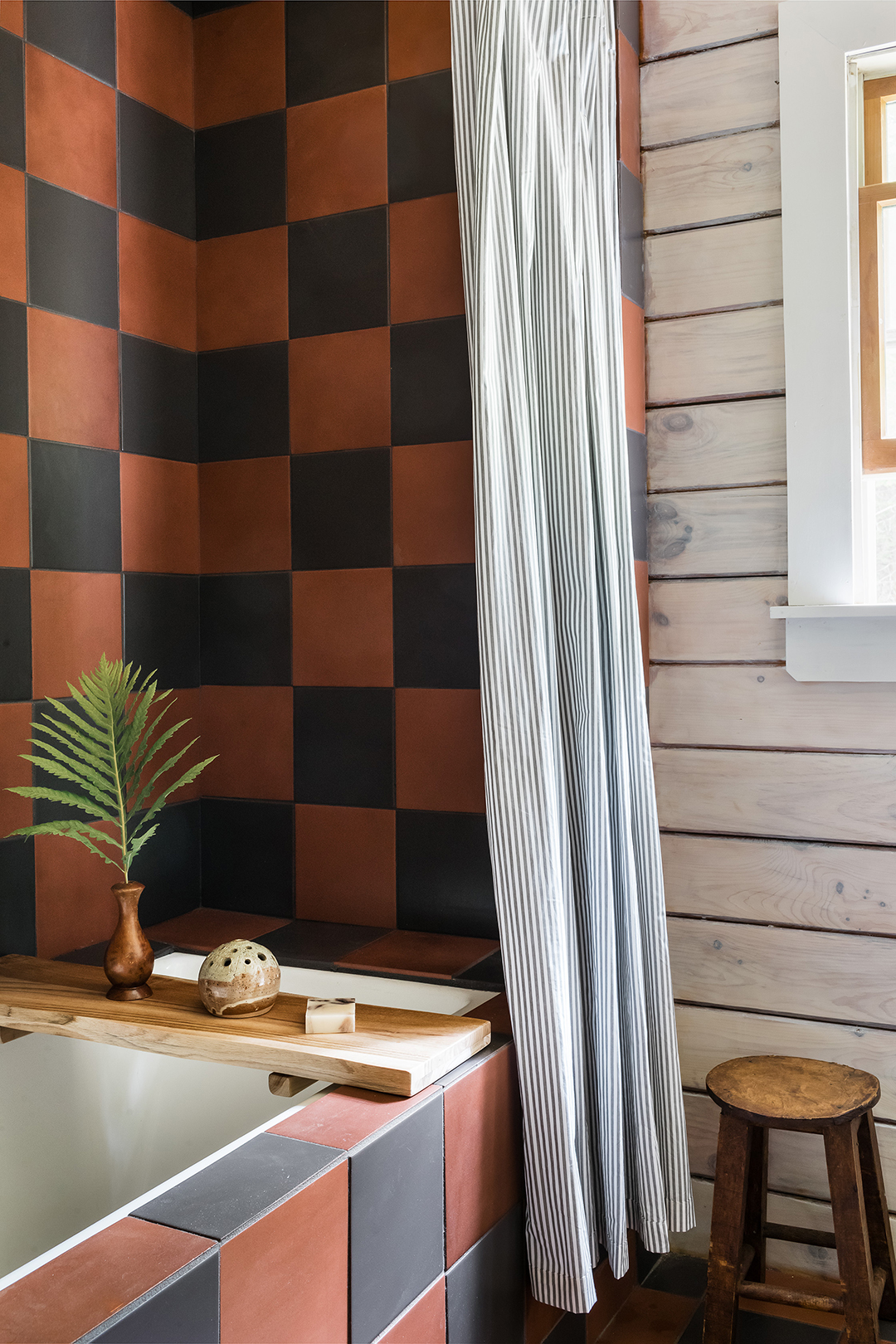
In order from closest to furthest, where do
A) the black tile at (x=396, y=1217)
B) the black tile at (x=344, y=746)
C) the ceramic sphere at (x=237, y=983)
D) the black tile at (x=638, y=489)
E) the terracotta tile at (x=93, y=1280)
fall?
the terracotta tile at (x=93, y=1280) → the black tile at (x=396, y=1217) → the ceramic sphere at (x=237, y=983) → the black tile at (x=638, y=489) → the black tile at (x=344, y=746)

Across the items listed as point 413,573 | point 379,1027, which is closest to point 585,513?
point 413,573

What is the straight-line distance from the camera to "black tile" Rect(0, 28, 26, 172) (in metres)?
1.60

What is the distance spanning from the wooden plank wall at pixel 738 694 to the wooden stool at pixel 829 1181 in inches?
5.4

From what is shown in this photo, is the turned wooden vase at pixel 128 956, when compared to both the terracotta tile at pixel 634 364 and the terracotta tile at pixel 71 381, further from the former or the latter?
the terracotta tile at pixel 634 364

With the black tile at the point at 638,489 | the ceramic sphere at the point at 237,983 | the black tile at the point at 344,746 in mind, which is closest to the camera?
the ceramic sphere at the point at 237,983

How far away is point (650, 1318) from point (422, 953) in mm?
665

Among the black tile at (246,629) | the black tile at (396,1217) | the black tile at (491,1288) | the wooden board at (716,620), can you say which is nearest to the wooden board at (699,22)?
the wooden board at (716,620)

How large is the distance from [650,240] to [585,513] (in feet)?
2.17

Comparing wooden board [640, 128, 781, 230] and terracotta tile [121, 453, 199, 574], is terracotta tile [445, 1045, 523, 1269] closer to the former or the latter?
terracotta tile [121, 453, 199, 574]

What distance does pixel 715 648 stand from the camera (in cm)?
179

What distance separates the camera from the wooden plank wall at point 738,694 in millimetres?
1688

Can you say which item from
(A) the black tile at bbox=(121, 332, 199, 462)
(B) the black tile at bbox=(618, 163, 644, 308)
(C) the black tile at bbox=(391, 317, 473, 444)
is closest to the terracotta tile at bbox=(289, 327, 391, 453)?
(C) the black tile at bbox=(391, 317, 473, 444)

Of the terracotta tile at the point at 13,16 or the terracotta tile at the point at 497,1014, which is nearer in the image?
the terracotta tile at the point at 497,1014

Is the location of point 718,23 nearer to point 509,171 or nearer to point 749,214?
point 749,214
